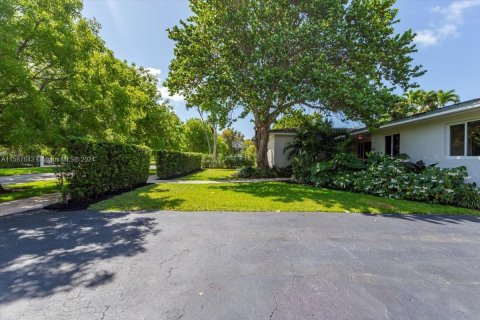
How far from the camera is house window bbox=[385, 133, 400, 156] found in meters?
12.4

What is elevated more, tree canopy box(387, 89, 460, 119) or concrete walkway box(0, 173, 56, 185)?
tree canopy box(387, 89, 460, 119)

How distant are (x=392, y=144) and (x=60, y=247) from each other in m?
14.5

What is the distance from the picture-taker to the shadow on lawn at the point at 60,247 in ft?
9.24

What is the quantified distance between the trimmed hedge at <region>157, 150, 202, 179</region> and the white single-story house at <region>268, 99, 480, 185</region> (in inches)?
483

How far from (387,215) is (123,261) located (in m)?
6.30

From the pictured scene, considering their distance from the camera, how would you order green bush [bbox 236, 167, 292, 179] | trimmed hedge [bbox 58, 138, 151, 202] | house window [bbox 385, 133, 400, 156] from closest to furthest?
trimmed hedge [bbox 58, 138, 151, 202], house window [bbox 385, 133, 400, 156], green bush [bbox 236, 167, 292, 179]

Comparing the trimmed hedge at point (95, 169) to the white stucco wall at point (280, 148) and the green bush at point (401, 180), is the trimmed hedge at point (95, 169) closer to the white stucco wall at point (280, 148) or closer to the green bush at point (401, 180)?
the green bush at point (401, 180)

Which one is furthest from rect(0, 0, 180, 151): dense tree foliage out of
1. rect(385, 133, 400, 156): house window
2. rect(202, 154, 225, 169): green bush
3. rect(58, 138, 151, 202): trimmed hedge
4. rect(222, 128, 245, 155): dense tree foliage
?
rect(222, 128, 245, 155): dense tree foliage

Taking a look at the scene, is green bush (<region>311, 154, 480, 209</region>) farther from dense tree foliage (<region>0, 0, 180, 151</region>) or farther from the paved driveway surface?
dense tree foliage (<region>0, 0, 180, 151</region>)

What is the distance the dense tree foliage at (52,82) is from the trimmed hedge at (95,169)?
2.79 ft

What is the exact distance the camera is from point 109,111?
361 inches

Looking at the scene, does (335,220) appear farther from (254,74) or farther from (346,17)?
(346,17)

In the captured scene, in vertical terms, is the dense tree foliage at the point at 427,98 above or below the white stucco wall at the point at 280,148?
above

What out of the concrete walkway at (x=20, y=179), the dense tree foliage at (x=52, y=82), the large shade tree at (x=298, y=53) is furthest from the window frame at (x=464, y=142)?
the concrete walkway at (x=20, y=179)
